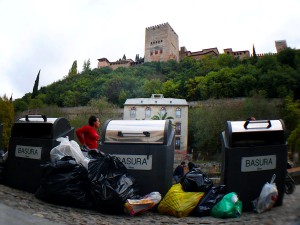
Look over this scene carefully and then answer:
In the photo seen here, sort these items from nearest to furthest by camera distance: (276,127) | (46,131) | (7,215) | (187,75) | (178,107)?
(7,215) < (276,127) < (46,131) < (178,107) < (187,75)

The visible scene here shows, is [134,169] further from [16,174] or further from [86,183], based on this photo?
[16,174]

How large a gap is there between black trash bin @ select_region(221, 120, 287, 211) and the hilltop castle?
88.3m

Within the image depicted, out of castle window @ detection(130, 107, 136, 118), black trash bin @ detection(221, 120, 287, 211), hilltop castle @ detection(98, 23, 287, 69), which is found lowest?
black trash bin @ detection(221, 120, 287, 211)

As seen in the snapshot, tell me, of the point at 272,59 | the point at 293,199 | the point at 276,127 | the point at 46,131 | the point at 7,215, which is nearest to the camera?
the point at 7,215

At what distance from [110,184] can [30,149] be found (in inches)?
60.6

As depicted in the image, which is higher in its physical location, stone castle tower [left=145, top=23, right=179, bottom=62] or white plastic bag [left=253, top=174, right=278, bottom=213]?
stone castle tower [left=145, top=23, right=179, bottom=62]

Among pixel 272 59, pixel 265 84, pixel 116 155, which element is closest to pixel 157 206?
pixel 116 155

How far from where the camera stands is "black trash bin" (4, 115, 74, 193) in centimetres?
Answer: 419

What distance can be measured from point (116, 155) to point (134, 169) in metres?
0.35

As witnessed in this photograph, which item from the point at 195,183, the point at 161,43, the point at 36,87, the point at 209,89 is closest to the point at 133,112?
the point at 209,89

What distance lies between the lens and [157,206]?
3998 millimetres

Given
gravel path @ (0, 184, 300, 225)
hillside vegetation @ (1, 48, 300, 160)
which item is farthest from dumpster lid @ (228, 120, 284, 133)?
hillside vegetation @ (1, 48, 300, 160)

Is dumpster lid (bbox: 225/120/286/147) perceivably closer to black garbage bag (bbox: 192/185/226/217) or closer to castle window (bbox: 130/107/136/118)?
Result: black garbage bag (bbox: 192/185/226/217)

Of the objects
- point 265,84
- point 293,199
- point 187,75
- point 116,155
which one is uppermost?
point 187,75
